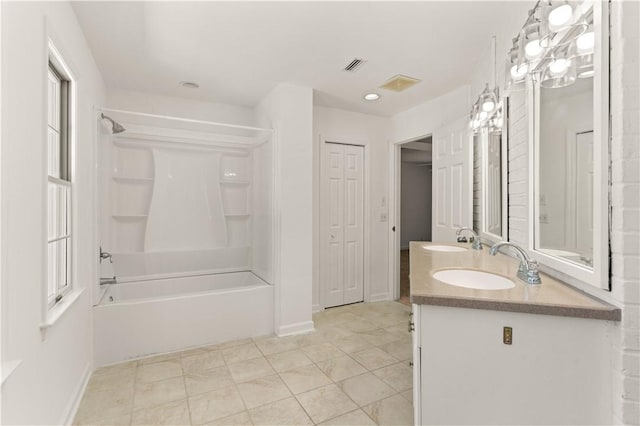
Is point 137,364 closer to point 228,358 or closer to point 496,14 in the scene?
point 228,358

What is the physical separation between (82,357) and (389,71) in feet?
10.5

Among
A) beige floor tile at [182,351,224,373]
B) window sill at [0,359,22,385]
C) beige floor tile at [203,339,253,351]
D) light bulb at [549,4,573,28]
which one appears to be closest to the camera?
window sill at [0,359,22,385]

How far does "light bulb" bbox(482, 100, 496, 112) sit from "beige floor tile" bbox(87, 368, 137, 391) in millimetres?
3100

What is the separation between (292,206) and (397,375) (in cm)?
171

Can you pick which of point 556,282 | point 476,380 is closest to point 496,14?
point 556,282

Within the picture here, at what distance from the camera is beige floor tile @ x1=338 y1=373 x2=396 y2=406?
1.99 metres

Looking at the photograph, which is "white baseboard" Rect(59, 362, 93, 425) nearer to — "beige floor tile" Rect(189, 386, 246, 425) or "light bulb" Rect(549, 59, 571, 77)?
"beige floor tile" Rect(189, 386, 246, 425)

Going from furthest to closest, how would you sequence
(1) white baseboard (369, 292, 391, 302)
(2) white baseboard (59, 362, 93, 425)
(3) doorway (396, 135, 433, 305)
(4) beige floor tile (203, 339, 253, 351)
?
(3) doorway (396, 135, 433, 305), (1) white baseboard (369, 292, 391, 302), (4) beige floor tile (203, 339, 253, 351), (2) white baseboard (59, 362, 93, 425)

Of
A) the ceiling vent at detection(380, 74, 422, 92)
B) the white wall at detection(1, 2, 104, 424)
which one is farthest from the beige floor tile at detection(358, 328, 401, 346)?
the ceiling vent at detection(380, 74, 422, 92)

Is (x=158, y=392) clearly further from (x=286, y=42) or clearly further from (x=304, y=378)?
(x=286, y=42)

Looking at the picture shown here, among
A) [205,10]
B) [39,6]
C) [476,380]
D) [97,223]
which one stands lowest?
[476,380]

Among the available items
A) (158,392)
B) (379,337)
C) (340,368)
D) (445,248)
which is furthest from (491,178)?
(158,392)

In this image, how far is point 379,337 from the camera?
9.61 feet

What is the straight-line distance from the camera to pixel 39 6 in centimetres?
137
